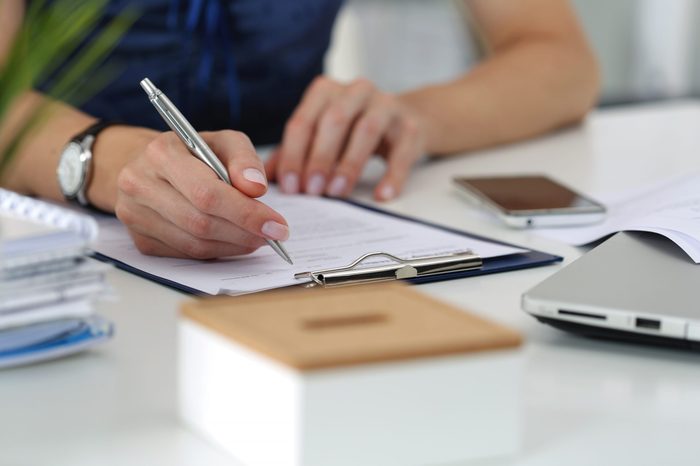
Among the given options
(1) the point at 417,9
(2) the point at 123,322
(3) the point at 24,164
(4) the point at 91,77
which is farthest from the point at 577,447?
(1) the point at 417,9

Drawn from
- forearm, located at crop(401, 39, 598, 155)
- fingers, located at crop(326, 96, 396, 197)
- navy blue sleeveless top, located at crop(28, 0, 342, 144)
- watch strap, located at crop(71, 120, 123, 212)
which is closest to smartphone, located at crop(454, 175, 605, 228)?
fingers, located at crop(326, 96, 396, 197)

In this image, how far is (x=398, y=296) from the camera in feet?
1.63

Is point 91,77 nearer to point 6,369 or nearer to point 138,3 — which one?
point 138,3

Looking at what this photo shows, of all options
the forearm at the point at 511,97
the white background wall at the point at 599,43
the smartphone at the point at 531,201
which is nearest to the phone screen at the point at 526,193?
the smartphone at the point at 531,201

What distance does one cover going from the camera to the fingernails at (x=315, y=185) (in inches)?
40.3

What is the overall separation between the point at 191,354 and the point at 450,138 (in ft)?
2.73

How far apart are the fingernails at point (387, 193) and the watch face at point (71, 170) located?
0.30 metres

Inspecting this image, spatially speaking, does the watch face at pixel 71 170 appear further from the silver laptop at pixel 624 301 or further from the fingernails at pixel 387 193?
the silver laptop at pixel 624 301

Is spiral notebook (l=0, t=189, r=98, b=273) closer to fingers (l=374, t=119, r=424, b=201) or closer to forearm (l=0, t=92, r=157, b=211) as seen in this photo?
forearm (l=0, t=92, r=157, b=211)

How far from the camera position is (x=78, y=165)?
0.93 m

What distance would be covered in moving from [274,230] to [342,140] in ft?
1.26

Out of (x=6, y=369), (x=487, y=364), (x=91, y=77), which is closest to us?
(x=487, y=364)

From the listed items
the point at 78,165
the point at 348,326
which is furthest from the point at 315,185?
the point at 348,326

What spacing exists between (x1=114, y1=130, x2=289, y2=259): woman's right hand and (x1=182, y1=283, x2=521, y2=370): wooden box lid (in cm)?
24
